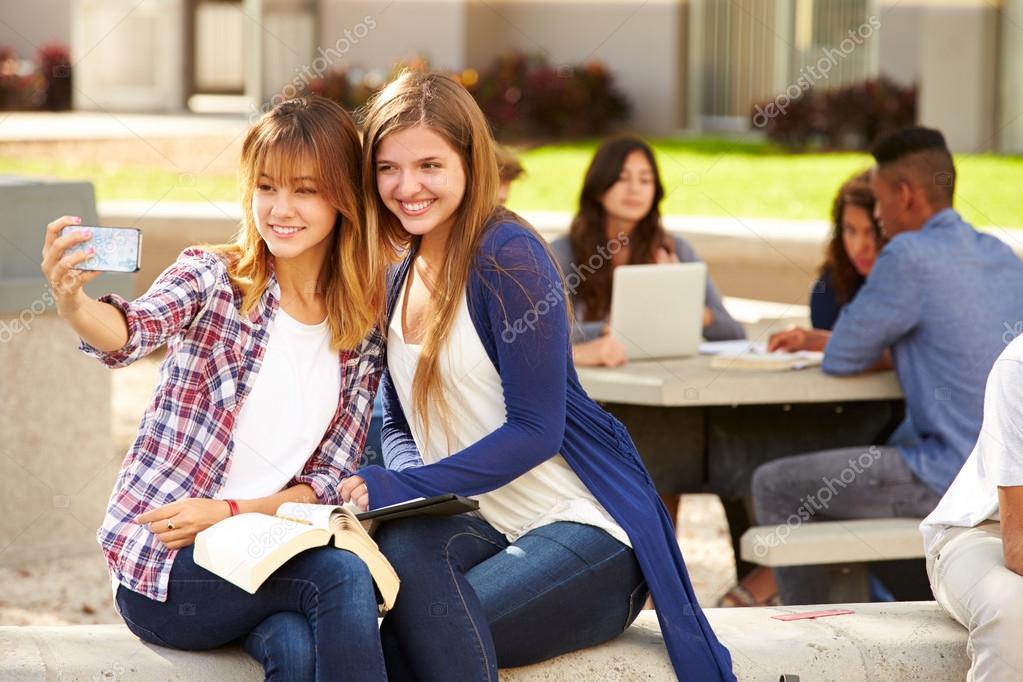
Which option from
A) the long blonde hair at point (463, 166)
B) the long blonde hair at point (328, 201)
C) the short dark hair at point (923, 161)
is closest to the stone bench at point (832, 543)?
the short dark hair at point (923, 161)

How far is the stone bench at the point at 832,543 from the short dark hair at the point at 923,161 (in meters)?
0.95

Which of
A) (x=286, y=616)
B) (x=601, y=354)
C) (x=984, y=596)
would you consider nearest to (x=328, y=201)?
(x=286, y=616)

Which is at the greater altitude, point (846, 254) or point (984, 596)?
point (846, 254)

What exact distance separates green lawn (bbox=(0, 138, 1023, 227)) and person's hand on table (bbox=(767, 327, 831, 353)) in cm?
512

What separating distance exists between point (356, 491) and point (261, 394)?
10.7 inches

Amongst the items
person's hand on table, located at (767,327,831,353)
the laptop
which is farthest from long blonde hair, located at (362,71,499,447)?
person's hand on table, located at (767,327,831,353)

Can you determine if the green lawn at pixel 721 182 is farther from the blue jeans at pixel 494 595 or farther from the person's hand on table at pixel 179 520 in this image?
the person's hand on table at pixel 179 520

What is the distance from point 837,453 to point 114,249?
2.25 m

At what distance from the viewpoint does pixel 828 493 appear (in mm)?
4047

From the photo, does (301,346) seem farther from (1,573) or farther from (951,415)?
(1,573)

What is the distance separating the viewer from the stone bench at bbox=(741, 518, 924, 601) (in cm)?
381

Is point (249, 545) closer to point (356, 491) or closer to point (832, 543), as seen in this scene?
point (356, 491)

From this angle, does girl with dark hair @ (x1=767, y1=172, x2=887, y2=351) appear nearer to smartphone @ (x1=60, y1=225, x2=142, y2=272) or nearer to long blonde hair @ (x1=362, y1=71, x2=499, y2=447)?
long blonde hair @ (x1=362, y1=71, x2=499, y2=447)

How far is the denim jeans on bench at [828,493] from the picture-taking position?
4.01m
